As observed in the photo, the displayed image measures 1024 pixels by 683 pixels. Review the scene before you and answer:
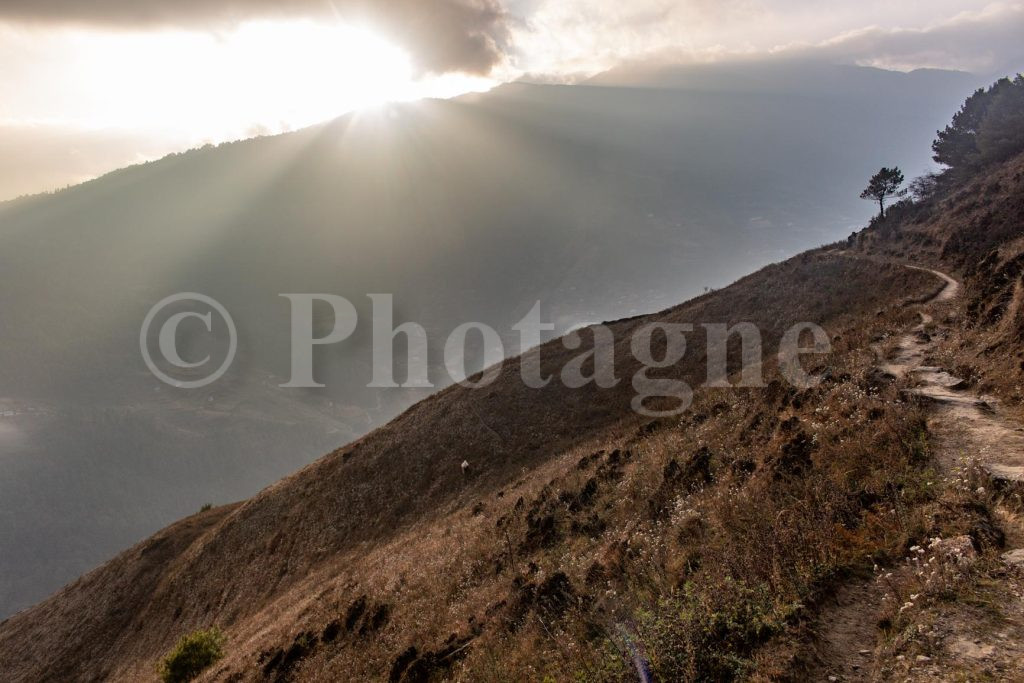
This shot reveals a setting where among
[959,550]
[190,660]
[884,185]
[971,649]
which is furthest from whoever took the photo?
[884,185]

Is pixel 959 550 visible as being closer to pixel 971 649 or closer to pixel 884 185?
pixel 971 649

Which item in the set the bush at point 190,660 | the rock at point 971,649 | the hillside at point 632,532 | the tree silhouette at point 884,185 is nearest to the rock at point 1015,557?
the hillside at point 632,532

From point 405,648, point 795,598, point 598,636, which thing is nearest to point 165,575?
point 405,648

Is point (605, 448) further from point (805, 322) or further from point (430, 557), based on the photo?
point (805, 322)

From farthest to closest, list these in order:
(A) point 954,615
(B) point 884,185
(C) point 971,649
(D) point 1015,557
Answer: (B) point 884,185 → (D) point 1015,557 → (A) point 954,615 → (C) point 971,649

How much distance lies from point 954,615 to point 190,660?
3255 centimetres

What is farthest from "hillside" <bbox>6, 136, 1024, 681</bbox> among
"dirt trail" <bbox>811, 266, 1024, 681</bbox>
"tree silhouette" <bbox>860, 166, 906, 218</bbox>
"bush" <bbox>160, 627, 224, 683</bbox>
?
"tree silhouette" <bbox>860, 166, 906, 218</bbox>

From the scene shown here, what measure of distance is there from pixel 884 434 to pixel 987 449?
2.04 metres

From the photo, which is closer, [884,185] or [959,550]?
[959,550]

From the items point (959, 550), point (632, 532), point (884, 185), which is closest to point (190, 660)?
point (632, 532)

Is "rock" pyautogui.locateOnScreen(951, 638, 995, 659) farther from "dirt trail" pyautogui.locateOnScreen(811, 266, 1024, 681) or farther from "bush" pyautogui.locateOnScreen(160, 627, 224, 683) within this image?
"bush" pyautogui.locateOnScreen(160, 627, 224, 683)

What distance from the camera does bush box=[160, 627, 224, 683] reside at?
26.5 metres

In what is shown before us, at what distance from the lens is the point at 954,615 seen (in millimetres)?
6914

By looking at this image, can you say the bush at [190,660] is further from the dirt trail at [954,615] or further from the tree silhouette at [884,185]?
the tree silhouette at [884,185]
